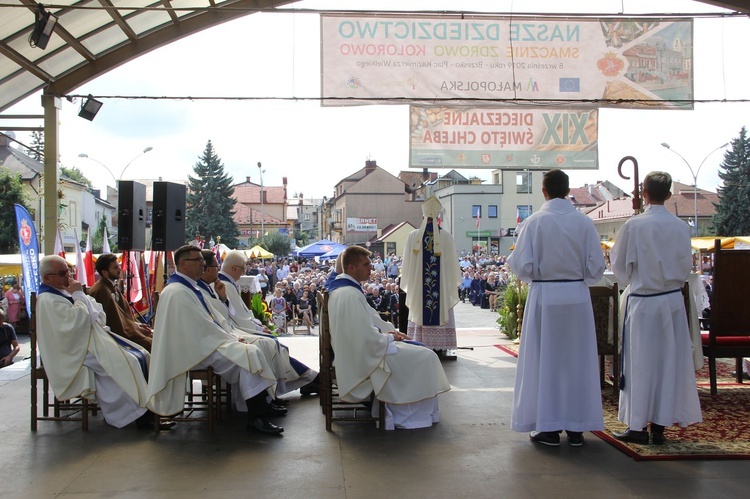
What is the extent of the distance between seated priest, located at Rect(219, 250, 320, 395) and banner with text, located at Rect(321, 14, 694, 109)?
131 inches

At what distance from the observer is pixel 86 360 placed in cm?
540

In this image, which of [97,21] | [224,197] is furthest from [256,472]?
[224,197]

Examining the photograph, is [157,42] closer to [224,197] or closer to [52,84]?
[52,84]

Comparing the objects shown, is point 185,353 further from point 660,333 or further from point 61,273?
point 660,333

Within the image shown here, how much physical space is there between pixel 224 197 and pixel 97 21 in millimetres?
50048

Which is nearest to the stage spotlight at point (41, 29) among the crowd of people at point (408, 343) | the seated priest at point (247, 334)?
the crowd of people at point (408, 343)

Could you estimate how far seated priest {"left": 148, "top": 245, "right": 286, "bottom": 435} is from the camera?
17.1 ft

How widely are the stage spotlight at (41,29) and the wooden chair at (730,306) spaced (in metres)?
7.64

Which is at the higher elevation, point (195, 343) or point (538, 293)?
point (538, 293)

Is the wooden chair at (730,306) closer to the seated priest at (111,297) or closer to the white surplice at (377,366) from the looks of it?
the white surplice at (377,366)

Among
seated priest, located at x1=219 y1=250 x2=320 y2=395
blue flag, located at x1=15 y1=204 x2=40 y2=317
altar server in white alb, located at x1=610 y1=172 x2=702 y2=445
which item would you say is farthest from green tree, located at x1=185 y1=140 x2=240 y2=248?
altar server in white alb, located at x1=610 y1=172 x2=702 y2=445

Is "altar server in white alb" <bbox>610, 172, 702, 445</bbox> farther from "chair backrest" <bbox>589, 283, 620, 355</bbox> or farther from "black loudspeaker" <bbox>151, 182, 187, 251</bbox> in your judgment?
"black loudspeaker" <bbox>151, 182, 187, 251</bbox>

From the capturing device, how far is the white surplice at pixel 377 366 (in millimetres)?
5223

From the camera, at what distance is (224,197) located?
5831 centimetres
